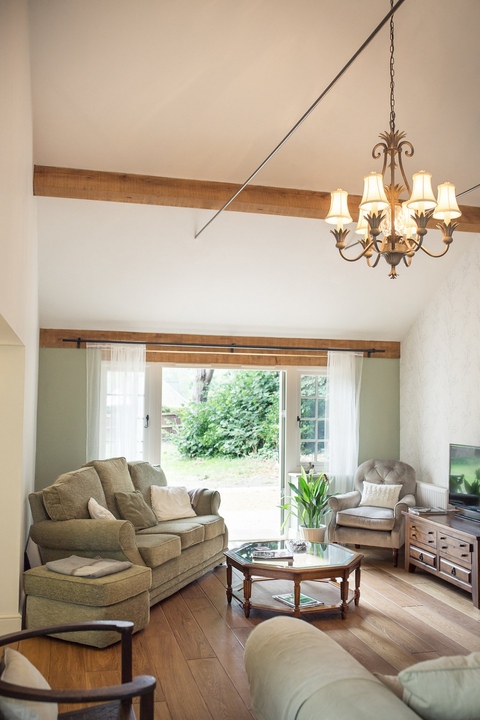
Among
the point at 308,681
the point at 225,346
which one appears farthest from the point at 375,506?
the point at 308,681

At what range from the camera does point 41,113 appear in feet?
14.1

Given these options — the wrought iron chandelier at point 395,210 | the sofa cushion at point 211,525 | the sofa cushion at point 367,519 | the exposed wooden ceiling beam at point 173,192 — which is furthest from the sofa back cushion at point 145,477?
the wrought iron chandelier at point 395,210

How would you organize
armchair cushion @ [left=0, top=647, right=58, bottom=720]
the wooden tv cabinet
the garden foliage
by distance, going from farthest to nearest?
the garden foliage, the wooden tv cabinet, armchair cushion @ [left=0, top=647, right=58, bottom=720]

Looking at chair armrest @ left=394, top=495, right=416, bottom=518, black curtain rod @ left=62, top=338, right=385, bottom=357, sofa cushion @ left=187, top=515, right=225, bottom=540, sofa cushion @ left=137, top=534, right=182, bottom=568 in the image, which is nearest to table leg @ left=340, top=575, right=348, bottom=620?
sofa cushion @ left=137, top=534, right=182, bottom=568

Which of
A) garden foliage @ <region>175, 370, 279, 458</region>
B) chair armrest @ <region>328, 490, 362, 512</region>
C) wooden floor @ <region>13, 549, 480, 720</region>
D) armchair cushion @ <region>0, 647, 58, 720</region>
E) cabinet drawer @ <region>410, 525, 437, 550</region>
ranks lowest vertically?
A: wooden floor @ <region>13, 549, 480, 720</region>

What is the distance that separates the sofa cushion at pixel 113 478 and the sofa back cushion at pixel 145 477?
0.46 feet

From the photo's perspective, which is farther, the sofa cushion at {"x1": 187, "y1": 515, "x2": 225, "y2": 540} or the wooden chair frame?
the sofa cushion at {"x1": 187, "y1": 515, "x2": 225, "y2": 540}

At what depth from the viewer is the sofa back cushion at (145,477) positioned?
243 inches

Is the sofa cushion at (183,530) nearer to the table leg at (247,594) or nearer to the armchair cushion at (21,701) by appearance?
the table leg at (247,594)

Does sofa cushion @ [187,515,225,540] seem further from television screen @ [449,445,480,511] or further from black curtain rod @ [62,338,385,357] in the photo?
television screen @ [449,445,480,511]

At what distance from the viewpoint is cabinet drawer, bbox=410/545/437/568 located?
19.3 ft

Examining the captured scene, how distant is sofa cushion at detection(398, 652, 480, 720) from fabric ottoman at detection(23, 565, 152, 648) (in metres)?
2.73

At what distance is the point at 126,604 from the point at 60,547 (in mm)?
756

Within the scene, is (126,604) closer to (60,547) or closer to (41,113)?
(60,547)
